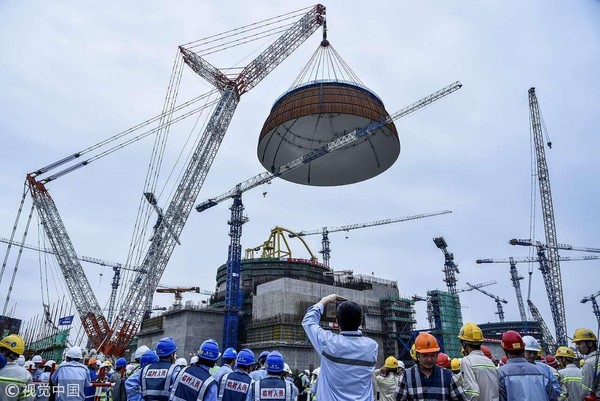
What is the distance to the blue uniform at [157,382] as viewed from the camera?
5980 mm

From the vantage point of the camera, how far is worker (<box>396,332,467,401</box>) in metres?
3.91

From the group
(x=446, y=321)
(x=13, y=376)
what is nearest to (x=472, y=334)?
(x=13, y=376)

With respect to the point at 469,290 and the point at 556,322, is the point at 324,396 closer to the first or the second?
the point at 556,322

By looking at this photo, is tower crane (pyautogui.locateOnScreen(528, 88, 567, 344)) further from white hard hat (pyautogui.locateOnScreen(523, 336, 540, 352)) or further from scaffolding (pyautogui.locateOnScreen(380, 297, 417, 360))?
white hard hat (pyautogui.locateOnScreen(523, 336, 540, 352))

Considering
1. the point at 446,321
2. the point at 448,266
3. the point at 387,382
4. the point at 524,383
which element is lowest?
the point at 387,382

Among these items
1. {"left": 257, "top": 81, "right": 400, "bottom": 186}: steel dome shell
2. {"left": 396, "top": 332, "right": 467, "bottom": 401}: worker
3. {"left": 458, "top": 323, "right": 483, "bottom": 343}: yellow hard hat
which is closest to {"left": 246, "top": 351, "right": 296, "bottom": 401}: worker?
{"left": 396, "top": 332, "right": 467, "bottom": 401}: worker

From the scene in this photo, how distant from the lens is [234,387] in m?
5.81

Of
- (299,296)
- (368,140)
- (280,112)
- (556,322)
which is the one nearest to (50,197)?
(299,296)

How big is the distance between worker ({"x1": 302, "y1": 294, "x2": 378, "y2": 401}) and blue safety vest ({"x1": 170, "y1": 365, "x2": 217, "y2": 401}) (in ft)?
7.15

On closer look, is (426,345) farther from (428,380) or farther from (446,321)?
(446,321)

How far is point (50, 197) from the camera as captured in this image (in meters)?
52.5

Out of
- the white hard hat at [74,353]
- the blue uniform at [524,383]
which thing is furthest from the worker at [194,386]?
the blue uniform at [524,383]

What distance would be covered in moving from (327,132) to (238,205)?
922 inches

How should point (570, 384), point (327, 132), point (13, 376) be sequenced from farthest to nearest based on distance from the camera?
point (327, 132), point (570, 384), point (13, 376)
